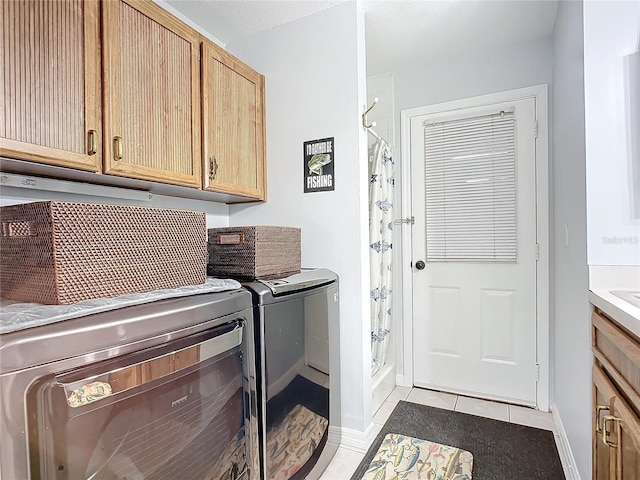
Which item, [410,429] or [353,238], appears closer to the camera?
[353,238]

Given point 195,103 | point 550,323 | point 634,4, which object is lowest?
point 550,323

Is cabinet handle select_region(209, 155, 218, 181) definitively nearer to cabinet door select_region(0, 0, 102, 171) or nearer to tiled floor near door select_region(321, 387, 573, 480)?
cabinet door select_region(0, 0, 102, 171)

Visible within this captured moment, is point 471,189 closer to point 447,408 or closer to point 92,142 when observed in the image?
point 447,408

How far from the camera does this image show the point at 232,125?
1.93 metres

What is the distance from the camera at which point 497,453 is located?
193 cm

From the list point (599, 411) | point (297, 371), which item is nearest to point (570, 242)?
point (599, 411)

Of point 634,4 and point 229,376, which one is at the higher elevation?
point 634,4

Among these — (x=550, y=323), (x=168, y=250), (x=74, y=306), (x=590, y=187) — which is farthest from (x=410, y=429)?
(x=74, y=306)

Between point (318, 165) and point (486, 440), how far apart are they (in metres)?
1.84

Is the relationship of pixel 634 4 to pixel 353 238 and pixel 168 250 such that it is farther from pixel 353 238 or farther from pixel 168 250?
pixel 168 250

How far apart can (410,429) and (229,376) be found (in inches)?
56.5

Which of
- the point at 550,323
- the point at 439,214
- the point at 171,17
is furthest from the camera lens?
the point at 439,214

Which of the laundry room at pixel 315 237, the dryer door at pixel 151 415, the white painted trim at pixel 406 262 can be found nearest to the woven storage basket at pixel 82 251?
the laundry room at pixel 315 237

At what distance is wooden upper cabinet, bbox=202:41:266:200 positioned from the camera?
178 centimetres
